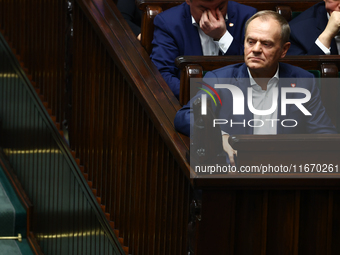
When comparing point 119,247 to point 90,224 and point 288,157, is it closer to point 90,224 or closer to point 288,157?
point 90,224

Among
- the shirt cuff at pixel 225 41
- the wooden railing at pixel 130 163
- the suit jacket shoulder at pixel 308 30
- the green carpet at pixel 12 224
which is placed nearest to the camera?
the wooden railing at pixel 130 163

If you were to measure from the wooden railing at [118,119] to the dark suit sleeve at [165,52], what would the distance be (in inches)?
2.6

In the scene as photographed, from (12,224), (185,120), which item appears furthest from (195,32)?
(12,224)

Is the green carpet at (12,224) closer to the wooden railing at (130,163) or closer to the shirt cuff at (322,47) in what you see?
the wooden railing at (130,163)

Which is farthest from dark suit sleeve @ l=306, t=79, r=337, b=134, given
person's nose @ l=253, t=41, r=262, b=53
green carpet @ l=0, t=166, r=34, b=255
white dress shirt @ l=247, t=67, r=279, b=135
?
green carpet @ l=0, t=166, r=34, b=255

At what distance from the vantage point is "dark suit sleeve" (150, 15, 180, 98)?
Answer: 1953 millimetres

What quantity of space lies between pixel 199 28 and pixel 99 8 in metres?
0.36

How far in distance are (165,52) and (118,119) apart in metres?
0.31

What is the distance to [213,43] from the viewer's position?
212 centimetres

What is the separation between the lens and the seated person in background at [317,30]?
215 centimetres

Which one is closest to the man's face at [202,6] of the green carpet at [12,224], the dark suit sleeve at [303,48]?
the dark suit sleeve at [303,48]

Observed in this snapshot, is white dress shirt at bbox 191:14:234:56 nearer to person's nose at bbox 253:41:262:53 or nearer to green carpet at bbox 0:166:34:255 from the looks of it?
person's nose at bbox 253:41:262:53

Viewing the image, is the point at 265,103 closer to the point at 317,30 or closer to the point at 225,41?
the point at 225,41

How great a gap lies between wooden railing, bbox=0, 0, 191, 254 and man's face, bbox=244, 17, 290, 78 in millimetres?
257
